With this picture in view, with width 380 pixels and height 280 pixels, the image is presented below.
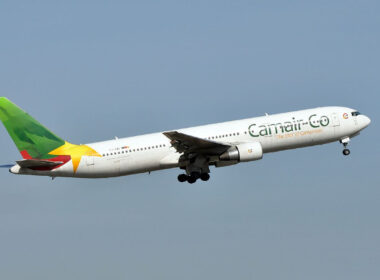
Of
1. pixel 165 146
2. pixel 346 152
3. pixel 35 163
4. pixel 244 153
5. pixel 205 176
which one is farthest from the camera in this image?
pixel 346 152

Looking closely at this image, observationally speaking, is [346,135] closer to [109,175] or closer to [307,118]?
[307,118]

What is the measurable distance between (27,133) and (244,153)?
16690 mm

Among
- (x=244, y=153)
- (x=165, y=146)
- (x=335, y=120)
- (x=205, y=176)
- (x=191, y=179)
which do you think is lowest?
(x=191, y=179)

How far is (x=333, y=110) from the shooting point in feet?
194

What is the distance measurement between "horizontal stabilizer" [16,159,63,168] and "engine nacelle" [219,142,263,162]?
41.5ft

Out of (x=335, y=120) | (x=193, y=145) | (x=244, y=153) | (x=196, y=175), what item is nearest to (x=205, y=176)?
(x=196, y=175)

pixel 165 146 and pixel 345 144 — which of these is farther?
pixel 345 144

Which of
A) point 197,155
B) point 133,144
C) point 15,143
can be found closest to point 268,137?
point 197,155

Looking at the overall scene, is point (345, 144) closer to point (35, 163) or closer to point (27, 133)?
point (35, 163)

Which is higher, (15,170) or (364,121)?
(364,121)

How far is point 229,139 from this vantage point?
184 feet

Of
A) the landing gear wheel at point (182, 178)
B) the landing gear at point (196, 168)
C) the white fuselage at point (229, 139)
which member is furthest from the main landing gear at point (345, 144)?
the landing gear wheel at point (182, 178)

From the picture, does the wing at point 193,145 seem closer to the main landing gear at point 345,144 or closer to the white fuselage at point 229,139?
the white fuselage at point 229,139

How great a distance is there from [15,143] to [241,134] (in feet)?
57.1
